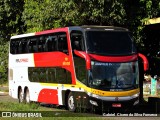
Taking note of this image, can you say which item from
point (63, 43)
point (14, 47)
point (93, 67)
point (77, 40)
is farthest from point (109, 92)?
point (14, 47)

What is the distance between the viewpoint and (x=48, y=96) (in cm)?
2197

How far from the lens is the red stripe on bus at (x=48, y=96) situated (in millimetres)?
21062

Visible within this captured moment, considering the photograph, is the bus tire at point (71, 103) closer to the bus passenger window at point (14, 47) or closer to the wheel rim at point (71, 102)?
the wheel rim at point (71, 102)

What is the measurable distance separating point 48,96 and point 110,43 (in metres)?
4.93

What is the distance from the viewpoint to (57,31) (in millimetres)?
20609

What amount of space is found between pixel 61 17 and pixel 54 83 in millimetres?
4159

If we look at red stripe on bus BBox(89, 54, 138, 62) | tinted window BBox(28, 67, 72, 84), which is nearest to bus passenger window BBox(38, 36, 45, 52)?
tinted window BBox(28, 67, 72, 84)

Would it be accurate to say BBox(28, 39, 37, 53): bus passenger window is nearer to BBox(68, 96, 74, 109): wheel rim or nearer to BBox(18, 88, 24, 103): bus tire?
BBox(18, 88, 24, 103): bus tire

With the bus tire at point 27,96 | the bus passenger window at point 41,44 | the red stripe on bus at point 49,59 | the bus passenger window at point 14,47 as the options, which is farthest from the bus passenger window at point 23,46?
the bus tire at point 27,96

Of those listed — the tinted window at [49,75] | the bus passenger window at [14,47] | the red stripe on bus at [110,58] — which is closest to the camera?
the red stripe on bus at [110,58]

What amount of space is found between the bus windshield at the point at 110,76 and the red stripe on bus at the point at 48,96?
3361 millimetres

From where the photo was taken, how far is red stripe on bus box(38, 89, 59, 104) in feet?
69.1

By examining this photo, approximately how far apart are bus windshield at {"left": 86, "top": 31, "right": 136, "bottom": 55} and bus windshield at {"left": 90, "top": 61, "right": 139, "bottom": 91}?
21.5 inches

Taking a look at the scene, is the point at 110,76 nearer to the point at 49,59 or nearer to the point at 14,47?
the point at 49,59
